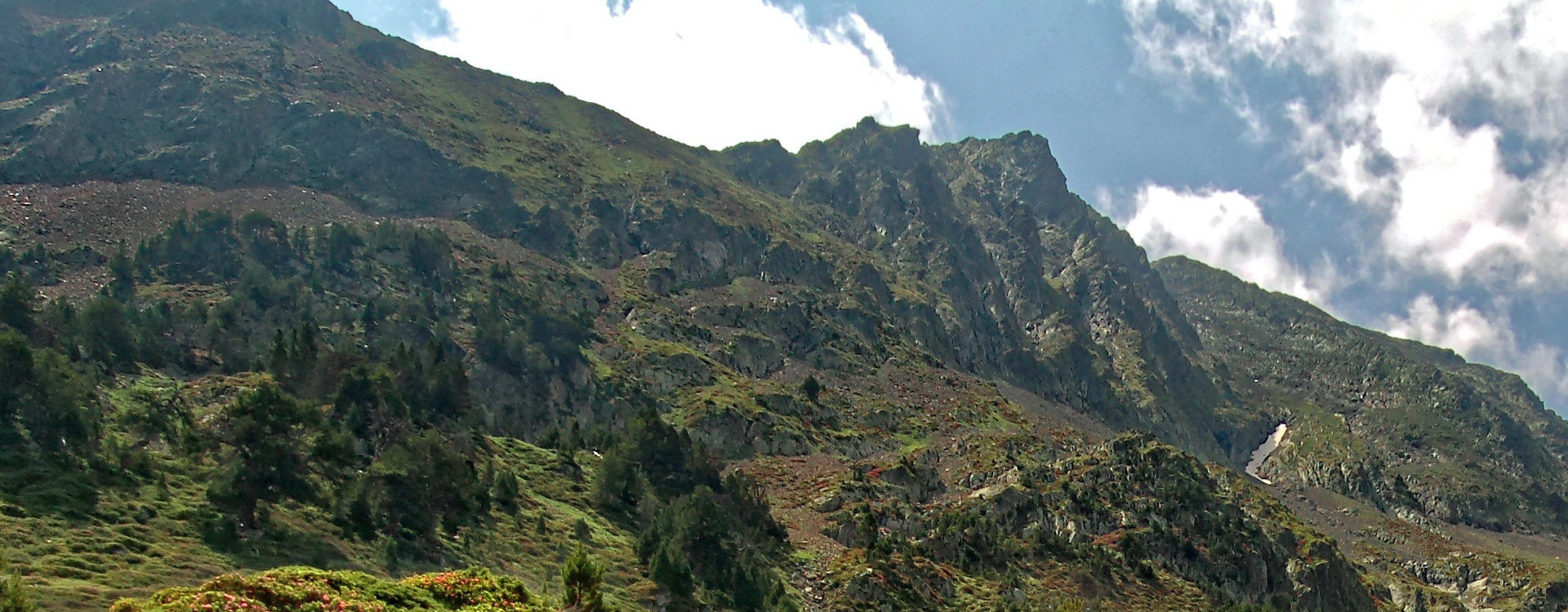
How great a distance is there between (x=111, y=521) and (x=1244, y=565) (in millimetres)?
123471

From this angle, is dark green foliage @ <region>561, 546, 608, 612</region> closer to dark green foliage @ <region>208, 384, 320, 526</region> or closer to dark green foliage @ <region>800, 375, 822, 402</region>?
dark green foliage @ <region>208, 384, 320, 526</region>

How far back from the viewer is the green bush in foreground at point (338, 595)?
23.8 meters

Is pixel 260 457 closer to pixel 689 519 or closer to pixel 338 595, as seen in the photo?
pixel 338 595

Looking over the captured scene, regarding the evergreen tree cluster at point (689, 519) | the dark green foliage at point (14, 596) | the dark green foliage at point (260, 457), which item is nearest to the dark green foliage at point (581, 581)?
the dark green foliage at point (14, 596)

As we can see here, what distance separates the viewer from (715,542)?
2670 inches

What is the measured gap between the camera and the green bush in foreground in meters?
23.8

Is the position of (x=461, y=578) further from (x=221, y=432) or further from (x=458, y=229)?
(x=458, y=229)

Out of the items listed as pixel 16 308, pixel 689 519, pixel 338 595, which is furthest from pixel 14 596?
pixel 16 308

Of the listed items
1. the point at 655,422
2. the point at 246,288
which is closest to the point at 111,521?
the point at 655,422

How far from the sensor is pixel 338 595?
27.7m

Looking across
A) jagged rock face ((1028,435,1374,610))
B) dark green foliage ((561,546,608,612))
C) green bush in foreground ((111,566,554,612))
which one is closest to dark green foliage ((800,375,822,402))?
jagged rock face ((1028,435,1374,610))

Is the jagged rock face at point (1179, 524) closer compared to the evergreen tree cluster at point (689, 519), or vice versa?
the evergreen tree cluster at point (689, 519)

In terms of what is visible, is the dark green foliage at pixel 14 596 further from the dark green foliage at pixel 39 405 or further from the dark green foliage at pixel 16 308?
the dark green foliage at pixel 16 308

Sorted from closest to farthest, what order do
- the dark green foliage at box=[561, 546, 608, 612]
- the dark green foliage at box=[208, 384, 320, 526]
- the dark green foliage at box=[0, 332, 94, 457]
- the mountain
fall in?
the dark green foliage at box=[561, 546, 608, 612], the dark green foliage at box=[0, 332, 94, 457], the mountain, the dark green foliage at box=[208, 384, 320, 526]
